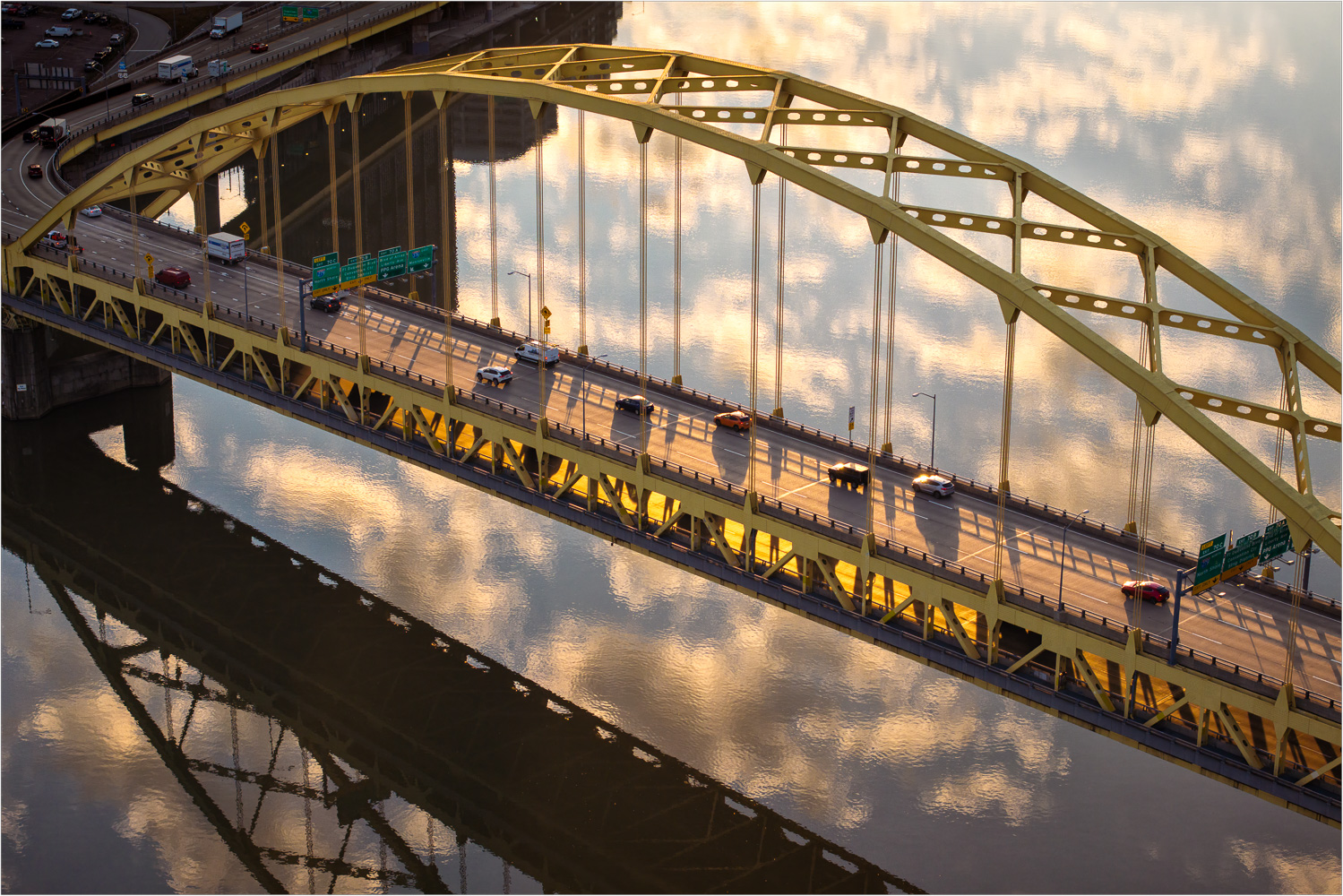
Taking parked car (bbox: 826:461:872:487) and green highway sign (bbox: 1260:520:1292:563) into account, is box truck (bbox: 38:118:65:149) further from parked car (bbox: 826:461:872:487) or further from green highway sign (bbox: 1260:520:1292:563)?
green highway sign (bbox: 1260:520:1292:563)

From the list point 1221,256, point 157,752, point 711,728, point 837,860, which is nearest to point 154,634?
point 157,752

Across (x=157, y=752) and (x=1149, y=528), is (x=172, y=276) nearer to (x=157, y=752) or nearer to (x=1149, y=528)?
(x=157, y=752)

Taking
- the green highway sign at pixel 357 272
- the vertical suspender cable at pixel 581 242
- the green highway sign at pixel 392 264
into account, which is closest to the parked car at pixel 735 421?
the vertical suspender cable at pixel 581 242

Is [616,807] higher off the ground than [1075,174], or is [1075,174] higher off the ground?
[1075,174]

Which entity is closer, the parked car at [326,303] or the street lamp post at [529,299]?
the parked car at [326,303]

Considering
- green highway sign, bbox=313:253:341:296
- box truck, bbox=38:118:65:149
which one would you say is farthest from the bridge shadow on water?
box truck, bbox=38:118:65:149

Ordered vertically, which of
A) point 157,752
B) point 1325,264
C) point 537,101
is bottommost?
point 157,752

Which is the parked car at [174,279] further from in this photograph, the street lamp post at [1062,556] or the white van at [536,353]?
the street lamp post at [1062,556]
